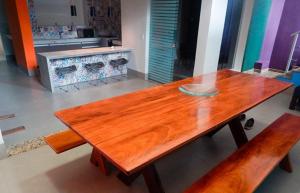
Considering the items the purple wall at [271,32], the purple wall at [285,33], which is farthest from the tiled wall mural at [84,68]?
the purple wall at [285,33]

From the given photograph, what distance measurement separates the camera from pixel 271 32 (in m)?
5.95

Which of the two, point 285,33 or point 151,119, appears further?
point 285,33

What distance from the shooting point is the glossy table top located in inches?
47.2

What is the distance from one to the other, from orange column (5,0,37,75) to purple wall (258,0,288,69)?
241 inches

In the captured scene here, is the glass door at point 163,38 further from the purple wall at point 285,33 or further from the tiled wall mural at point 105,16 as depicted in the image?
the purple wall at point 285,33

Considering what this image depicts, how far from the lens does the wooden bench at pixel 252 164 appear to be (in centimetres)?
145

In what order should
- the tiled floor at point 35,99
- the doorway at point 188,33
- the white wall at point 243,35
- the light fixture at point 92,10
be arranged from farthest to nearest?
the light fixture at point 92,10
the doorway at point 188,33
the white wall at point 243,35
the tiled floor at point 35,99

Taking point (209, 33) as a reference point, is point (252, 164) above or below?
below

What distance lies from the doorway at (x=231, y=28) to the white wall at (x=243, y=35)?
167 mm

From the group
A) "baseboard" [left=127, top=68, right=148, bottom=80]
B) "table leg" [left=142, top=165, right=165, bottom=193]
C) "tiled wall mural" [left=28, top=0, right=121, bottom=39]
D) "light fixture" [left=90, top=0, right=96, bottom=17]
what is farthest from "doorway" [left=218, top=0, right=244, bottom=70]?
"table leg" [left=142, top=165, right=165, bottom=193]

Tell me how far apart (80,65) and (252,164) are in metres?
4.09

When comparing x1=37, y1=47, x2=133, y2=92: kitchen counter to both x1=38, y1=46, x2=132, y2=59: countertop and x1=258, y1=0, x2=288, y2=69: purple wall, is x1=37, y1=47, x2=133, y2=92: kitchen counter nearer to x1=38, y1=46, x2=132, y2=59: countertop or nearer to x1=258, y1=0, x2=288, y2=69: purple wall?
x1=38, y1=46, x2=132, y2=59: countertop

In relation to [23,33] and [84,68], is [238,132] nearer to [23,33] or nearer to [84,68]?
[84,68]

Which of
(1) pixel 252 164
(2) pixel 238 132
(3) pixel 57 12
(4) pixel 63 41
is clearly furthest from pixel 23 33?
(1) pixel 252 164
